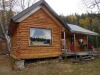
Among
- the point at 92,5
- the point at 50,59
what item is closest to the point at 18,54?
the point at 50,59

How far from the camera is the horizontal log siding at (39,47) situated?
17828 mm

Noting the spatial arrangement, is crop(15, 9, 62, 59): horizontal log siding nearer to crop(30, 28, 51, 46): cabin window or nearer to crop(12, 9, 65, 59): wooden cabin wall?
crop(12, 9, 65, 59): wooden cabin wall

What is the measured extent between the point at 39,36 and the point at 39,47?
105 cm

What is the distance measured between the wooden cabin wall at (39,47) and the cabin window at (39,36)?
0.38 m

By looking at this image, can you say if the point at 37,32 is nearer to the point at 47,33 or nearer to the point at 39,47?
the point at 47,33

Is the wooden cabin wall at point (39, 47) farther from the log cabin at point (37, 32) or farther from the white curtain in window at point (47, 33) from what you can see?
the white curtain in window at point (47, 33)

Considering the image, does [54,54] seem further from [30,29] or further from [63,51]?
[30,29]

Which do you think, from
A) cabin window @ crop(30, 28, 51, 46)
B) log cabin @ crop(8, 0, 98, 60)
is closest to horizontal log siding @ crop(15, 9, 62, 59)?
log cabin @ crop(8, 0, 98, 60)

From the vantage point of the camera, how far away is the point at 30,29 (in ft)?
60.3

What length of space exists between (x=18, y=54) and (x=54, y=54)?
4055mm

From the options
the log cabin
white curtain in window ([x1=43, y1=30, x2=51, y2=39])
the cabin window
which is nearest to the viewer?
the log cabin

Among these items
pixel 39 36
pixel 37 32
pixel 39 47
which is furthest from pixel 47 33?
pixel 39 47

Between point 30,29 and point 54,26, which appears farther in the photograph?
point 54,26

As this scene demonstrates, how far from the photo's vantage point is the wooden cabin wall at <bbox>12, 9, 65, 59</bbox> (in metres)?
17.8
